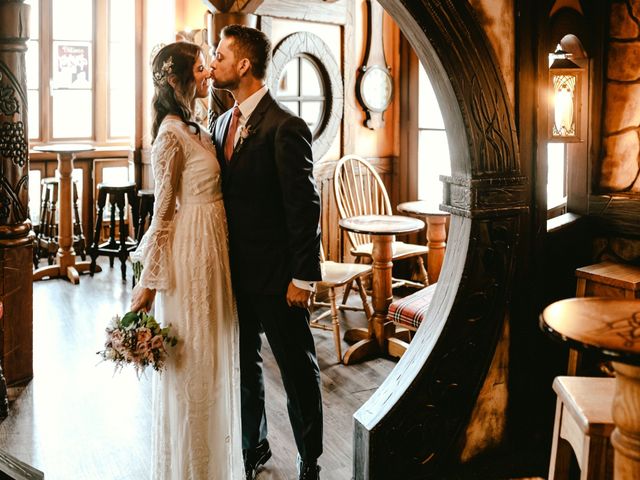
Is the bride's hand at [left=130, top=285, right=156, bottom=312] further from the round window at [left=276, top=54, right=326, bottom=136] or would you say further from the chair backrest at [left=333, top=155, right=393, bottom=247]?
the round window at [left=276, top=54, right=326, bottom=136]

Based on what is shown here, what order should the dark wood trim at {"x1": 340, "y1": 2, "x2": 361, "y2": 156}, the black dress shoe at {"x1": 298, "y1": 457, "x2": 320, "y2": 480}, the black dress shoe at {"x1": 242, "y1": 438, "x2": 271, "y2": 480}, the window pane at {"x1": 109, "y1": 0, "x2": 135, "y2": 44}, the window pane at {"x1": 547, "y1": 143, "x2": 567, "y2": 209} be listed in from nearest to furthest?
the black dress shoe at {"x1": 298, "y1": 457, "x2": 320, "y2": 480}
the black dress shoe at {"x1": 242, "y1": 438, "x2": 271, "y2": 480}
the window pane at {"x1": 547, "y1": 143, "x2": 567, "y2": 209}
the dark wood trim at {"x1": 340, "y1": 2, "x2": 361, "y2": 156}
the window pane at {"x1": 109, "y1": 0, "x2": 135, "y2": 44}

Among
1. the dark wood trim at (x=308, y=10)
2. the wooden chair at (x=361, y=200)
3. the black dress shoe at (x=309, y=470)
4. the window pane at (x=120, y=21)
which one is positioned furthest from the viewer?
the window pane at (x=120, y=21)

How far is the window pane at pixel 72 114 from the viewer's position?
24.6 ft

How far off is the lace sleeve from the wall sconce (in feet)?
4.93

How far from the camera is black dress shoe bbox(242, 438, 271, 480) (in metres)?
2.87

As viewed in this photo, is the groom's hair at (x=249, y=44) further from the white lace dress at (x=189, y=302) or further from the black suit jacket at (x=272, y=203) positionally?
the white lace dress at (x=189, y=302)

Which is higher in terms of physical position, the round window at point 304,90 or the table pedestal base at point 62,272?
the round window at point 304,90

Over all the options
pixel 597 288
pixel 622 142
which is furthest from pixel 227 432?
pixel 622 142

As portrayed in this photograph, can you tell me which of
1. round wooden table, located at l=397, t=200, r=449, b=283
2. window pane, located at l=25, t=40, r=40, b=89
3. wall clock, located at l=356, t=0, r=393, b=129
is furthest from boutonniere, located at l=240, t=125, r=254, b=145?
window pane, located at l=25, t=40, r=40, b=89

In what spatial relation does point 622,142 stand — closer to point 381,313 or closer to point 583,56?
point 583,56

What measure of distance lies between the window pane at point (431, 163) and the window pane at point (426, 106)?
0.07 metres

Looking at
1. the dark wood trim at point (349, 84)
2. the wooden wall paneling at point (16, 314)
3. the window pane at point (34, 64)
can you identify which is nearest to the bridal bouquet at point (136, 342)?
the wooden wall paneling at point (16, 314)

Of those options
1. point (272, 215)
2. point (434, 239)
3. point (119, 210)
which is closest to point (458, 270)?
point (272, 215)

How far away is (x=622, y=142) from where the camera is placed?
10.7 feet
